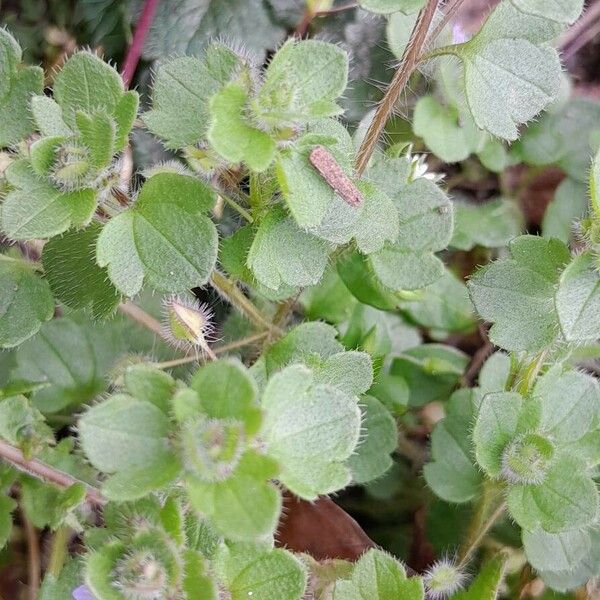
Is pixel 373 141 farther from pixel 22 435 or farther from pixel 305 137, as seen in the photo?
pixel 22 435

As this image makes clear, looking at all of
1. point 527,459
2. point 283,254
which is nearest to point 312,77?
point 283,254

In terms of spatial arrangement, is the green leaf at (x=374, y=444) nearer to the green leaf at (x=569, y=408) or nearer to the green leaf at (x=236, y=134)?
the green leaf at (x=569, y=408)

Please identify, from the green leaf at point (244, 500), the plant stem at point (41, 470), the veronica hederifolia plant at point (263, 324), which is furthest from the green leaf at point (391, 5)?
the plant stem at point (41, 470)

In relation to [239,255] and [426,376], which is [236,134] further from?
[426,376]

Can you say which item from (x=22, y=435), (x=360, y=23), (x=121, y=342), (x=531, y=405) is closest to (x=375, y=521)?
(x=531, y=405)

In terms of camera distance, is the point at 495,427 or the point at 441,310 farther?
the point at 441,310

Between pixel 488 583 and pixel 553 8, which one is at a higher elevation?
pixel 553 8
